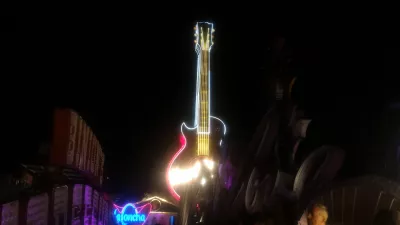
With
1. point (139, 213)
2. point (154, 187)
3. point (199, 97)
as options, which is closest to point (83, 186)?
point (139, 213)

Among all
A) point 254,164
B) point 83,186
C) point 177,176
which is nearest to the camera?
point 254,164

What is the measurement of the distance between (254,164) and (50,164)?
4287mm

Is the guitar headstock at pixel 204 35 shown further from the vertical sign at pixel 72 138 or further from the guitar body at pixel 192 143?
the vertical sign at pixel 72 138

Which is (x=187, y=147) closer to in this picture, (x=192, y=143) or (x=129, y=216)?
(x=192, y=143)

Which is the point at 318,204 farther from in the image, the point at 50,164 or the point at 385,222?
the point at 50,164

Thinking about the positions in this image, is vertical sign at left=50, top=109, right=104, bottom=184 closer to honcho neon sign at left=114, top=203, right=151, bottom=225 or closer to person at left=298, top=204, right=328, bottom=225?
person at left=298, top=204, right=328, bottom=225

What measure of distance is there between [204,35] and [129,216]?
8.50m

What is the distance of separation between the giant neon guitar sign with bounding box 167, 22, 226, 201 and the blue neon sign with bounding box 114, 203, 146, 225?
7.42ft

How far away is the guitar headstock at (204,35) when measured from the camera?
71.7 ft

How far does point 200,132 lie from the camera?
21.0 m

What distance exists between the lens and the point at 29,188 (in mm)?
8961

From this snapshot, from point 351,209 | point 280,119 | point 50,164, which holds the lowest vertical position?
point 351,209

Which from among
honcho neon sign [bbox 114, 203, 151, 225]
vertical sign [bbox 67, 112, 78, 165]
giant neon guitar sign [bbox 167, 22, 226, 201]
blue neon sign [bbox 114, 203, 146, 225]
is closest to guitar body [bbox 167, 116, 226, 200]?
giant neon guitar sign [bbox 167, 22, 226, 201]

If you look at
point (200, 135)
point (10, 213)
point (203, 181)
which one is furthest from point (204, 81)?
point (10, 213)
